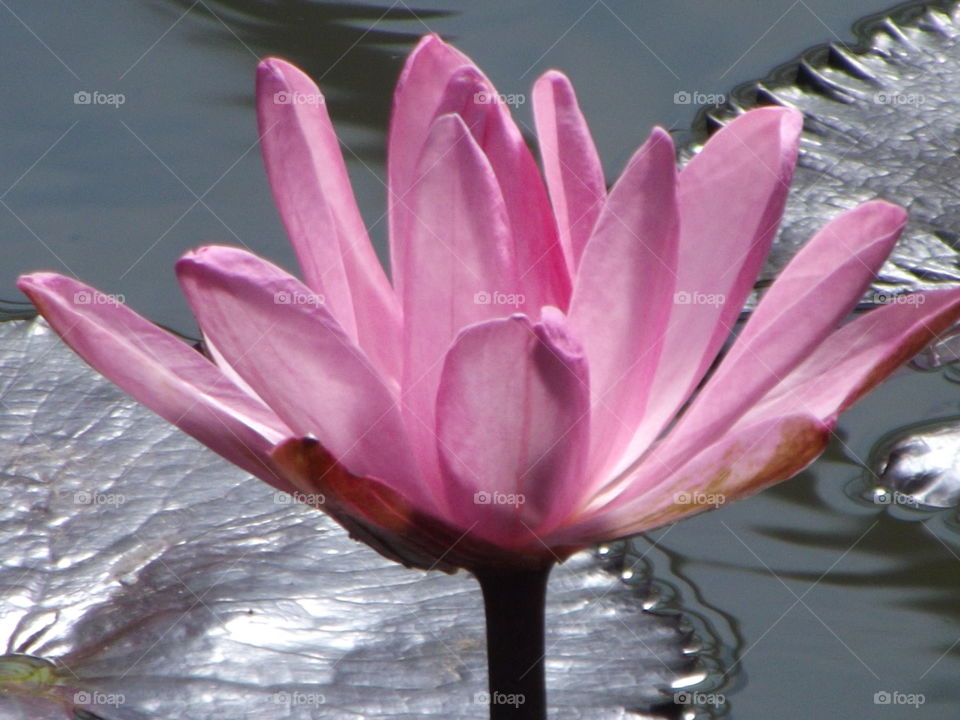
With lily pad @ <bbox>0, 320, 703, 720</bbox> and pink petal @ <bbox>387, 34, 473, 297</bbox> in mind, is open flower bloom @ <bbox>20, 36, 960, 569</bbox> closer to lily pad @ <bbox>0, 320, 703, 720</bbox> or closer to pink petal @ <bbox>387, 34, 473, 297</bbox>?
pink petal @ <bbox>387, 34, 473, 297</bbox>

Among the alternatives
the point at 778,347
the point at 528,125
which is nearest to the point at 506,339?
the point at 778,347

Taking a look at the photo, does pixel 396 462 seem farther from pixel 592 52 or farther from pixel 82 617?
pixel 592 52

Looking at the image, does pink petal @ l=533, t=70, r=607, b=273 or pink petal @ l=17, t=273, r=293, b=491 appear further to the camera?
pink petal @ l=533, t=70, r=607, b=273

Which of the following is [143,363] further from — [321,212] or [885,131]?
[885,131]

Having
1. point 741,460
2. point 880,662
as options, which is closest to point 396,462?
point 741,460

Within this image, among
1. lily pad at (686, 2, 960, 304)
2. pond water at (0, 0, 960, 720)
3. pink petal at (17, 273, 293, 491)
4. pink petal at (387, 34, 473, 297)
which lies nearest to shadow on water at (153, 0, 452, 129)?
pond water at (0, 0, 960, 720)

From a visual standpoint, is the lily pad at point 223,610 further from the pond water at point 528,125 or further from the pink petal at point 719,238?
the pink petal at point 719,238
